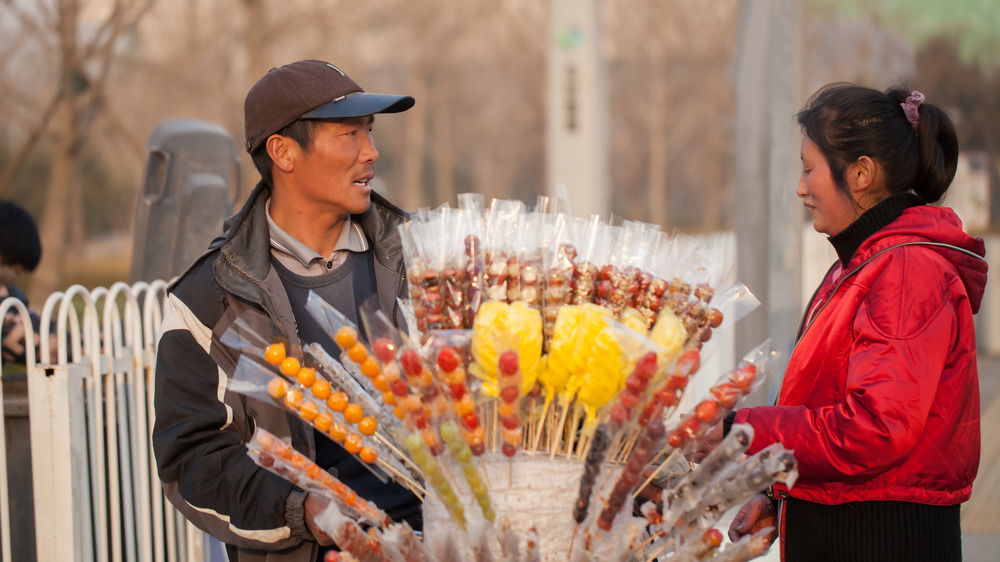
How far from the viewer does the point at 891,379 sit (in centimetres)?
185

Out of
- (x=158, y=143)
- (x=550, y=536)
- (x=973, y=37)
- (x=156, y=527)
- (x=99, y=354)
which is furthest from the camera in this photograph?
(x=973, y=37)

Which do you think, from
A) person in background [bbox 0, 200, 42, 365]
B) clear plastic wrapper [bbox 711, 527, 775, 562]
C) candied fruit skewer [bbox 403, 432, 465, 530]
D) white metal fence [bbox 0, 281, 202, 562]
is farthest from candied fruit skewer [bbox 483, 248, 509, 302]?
person in background [bbox 0, 200, 42, 365]

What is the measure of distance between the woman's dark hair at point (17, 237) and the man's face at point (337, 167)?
2.89m

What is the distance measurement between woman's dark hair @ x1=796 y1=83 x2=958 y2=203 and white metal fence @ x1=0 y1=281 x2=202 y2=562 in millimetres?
2461

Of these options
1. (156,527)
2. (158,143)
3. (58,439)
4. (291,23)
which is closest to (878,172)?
(58,439)

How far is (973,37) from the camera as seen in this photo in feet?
80.3

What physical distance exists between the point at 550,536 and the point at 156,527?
2556 millimetres

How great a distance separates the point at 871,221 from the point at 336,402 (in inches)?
51.0

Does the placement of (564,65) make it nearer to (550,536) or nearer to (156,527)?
(156,527)

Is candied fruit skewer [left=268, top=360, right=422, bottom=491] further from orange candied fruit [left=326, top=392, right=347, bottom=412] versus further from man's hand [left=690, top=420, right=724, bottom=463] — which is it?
man's hand [left=690, top=420, right=724, bottom=463]

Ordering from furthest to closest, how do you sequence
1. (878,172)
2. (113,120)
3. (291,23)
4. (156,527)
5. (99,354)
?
(291,23) < (113,120) < (156,527) < (99,354) < (878,172)

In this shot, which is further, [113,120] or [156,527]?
[113,120]

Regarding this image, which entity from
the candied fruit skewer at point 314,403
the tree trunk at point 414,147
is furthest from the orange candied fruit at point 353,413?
the tree trunk at point 414,147

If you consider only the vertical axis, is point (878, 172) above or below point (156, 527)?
above
